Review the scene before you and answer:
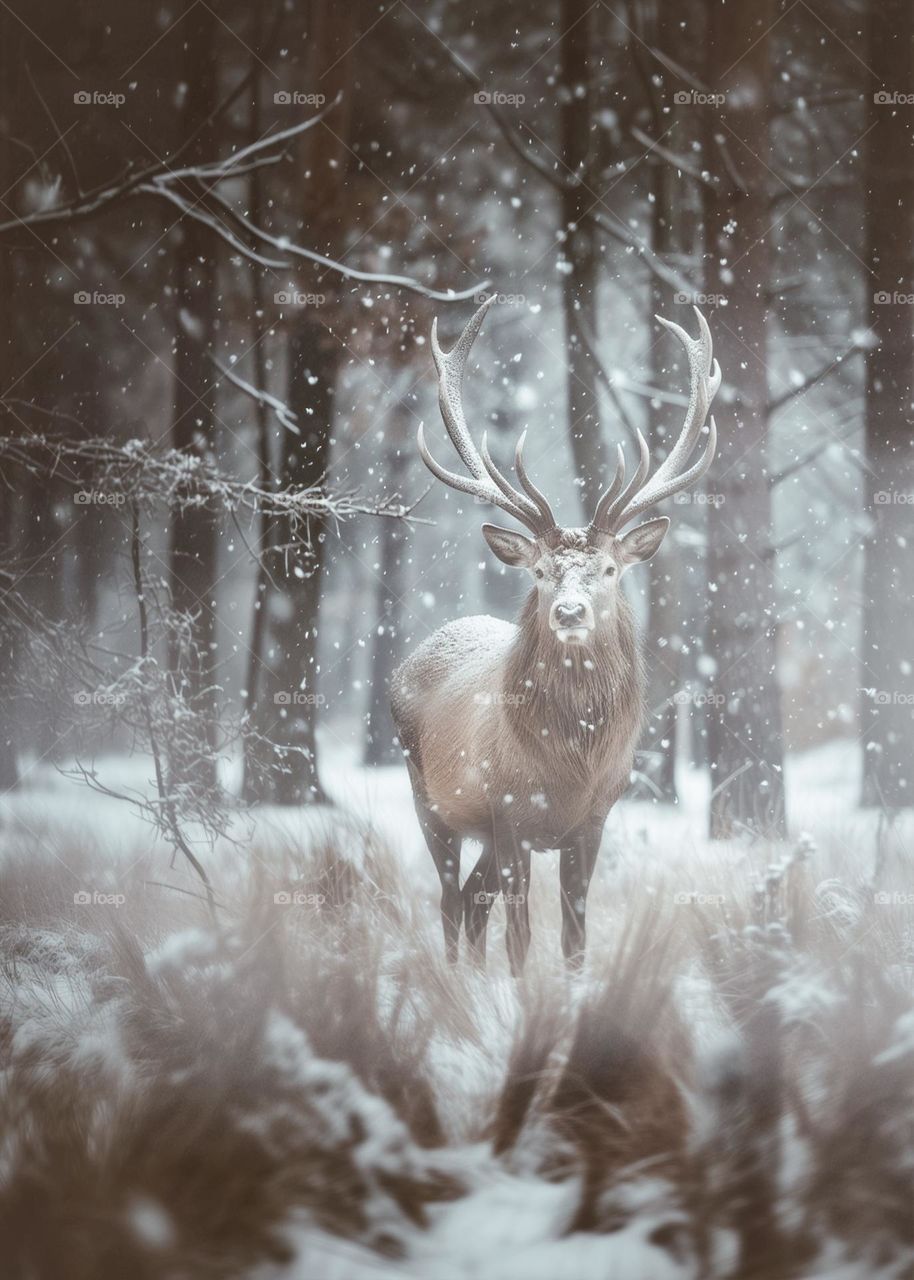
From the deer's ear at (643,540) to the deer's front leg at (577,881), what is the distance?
692 millimetres

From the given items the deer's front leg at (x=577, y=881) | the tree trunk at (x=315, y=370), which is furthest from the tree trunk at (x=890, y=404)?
the tree trunk at (x=315, y=370)

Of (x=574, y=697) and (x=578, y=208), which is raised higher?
(x=578, y=208)

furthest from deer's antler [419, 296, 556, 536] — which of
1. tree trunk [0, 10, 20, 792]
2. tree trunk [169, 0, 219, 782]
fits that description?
tree trunk [0, 10, 20, 792]

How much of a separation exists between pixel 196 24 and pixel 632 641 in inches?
83.8

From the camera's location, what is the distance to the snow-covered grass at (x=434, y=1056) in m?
2.37

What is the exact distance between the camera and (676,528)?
2805 millimetres

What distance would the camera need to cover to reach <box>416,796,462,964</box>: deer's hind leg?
2.71m

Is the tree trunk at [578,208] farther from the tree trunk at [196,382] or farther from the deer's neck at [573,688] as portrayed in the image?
the tree trunk at [196,382]

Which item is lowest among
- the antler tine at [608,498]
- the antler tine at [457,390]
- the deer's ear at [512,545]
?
the deer's ear at [512,545]

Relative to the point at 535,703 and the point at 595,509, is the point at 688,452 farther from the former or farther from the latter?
the point at 535,703

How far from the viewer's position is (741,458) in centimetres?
282

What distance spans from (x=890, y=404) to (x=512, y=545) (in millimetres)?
1159

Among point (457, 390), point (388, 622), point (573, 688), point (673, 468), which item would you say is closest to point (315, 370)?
point (457, 390)

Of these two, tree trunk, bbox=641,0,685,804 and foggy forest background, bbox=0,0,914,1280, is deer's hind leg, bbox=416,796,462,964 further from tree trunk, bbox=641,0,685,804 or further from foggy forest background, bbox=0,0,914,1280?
tree trunk, bbox=641,0,685,804
